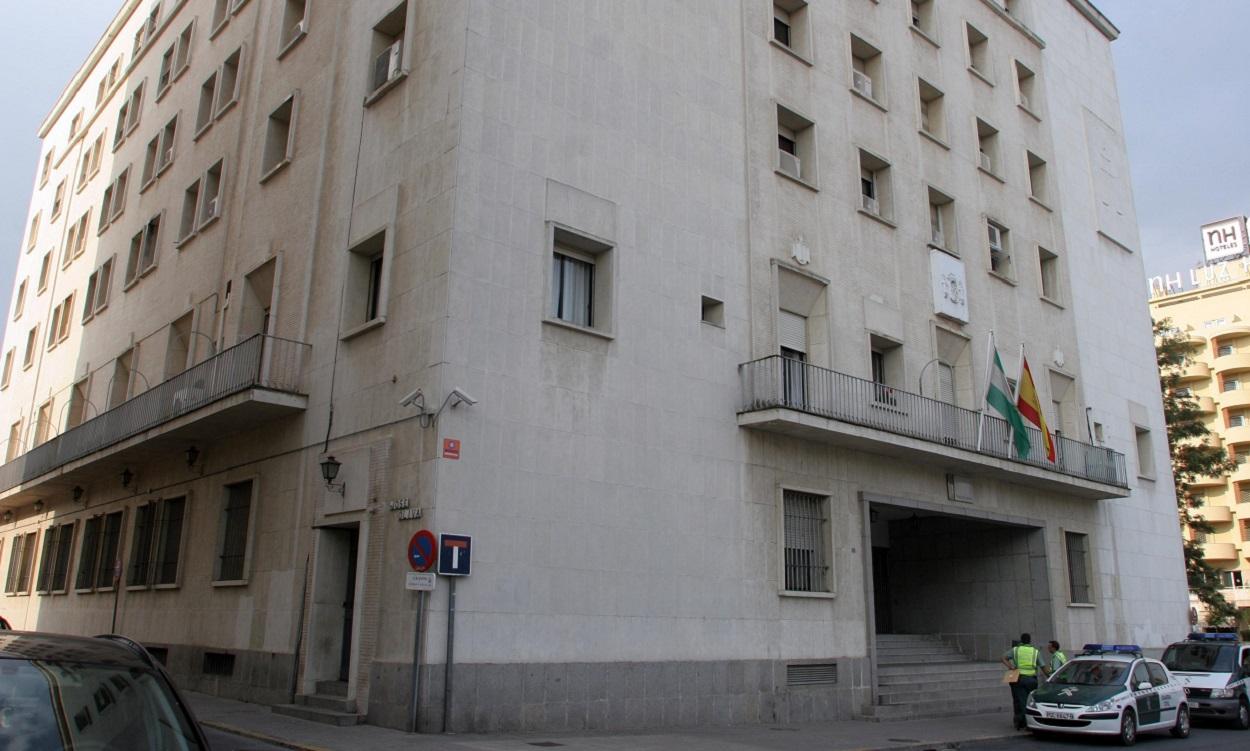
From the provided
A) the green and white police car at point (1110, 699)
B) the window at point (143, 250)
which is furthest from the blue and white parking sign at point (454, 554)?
the window at point (143, 250)

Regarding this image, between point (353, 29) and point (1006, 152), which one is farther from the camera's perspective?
point (1006, 152)

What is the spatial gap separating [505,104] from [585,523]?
6782 mm

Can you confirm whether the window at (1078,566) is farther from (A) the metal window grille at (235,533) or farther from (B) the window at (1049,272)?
(A) the metal window grille at (235,533)

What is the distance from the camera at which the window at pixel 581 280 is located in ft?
52.6

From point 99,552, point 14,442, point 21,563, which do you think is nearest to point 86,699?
point 99,552

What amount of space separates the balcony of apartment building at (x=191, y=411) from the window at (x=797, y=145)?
35.0ft

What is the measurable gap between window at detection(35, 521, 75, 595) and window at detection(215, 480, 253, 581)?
10.5 metres

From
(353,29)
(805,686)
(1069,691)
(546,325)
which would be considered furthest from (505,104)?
(1069,691)

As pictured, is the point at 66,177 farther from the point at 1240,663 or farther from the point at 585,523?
the point at 1240,663

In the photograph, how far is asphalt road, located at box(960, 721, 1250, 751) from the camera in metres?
15.1

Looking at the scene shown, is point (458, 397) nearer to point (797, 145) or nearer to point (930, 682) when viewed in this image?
point (797, 145)

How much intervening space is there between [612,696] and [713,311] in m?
7.15

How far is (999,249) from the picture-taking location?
2598 centimetres

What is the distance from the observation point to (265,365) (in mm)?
17609
